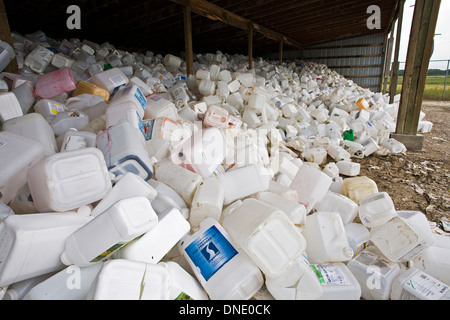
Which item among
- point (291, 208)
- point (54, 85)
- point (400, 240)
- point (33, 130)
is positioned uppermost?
point (54, 85)

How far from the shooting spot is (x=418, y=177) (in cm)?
295

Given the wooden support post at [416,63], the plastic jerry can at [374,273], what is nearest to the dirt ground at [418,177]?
the wooden support post at [416,63]

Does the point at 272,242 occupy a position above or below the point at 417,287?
above

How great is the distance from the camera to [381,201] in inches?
59.4

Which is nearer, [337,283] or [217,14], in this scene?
[337,283]

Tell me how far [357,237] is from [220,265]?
86 cm

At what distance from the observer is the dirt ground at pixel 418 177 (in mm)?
2342

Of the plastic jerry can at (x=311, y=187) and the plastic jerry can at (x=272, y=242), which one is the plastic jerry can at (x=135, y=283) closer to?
the plastic jerry can at (x=272, y=242)

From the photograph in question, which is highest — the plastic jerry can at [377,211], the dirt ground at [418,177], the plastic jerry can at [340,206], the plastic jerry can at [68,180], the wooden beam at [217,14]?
the wooden beam at [217,14]

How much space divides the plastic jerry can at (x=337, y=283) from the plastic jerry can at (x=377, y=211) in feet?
1.31

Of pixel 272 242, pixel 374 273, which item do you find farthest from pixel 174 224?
pixel 374 273

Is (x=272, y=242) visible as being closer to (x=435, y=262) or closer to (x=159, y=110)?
(x=435, y=262)
